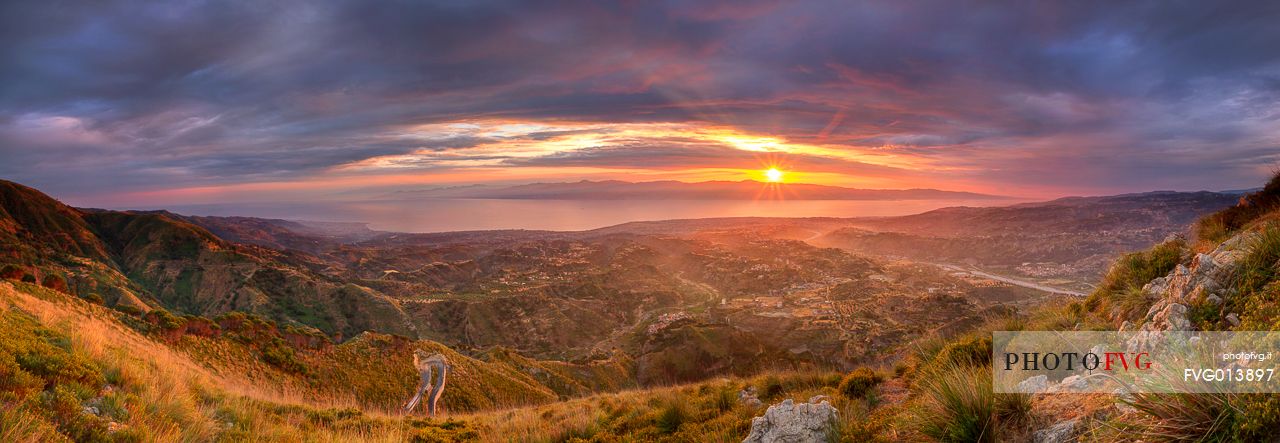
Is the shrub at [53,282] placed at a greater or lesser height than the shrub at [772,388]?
greater

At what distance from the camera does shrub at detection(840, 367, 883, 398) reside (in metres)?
8.66

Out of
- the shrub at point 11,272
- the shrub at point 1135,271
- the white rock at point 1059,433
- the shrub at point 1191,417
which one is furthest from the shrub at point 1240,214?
the shrub at point 11,272

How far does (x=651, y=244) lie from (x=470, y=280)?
75229 mm

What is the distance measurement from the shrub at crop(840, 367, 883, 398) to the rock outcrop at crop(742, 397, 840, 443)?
263cm

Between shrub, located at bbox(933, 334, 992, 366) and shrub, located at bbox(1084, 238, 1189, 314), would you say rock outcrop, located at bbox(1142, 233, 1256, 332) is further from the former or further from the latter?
shrub, located at bbox(933, 334, 992, 366)

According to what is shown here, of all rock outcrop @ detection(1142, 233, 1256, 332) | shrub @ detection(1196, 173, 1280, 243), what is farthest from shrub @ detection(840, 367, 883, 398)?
shrub @ detection(1196, 173, 1280, 243)

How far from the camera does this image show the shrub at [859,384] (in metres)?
8.66

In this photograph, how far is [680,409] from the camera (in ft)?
29.8

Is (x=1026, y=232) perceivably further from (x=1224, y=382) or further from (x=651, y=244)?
(x=1224, y=382)

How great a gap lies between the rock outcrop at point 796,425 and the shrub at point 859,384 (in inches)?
104

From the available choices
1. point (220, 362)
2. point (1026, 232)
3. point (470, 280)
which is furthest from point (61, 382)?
point (1026, 232)

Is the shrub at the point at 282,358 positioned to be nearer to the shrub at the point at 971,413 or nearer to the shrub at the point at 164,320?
the shrub at the point at 164,320

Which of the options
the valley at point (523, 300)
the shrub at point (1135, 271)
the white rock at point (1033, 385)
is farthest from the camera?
the valley at point (523, 300)

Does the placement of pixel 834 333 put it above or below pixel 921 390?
below
